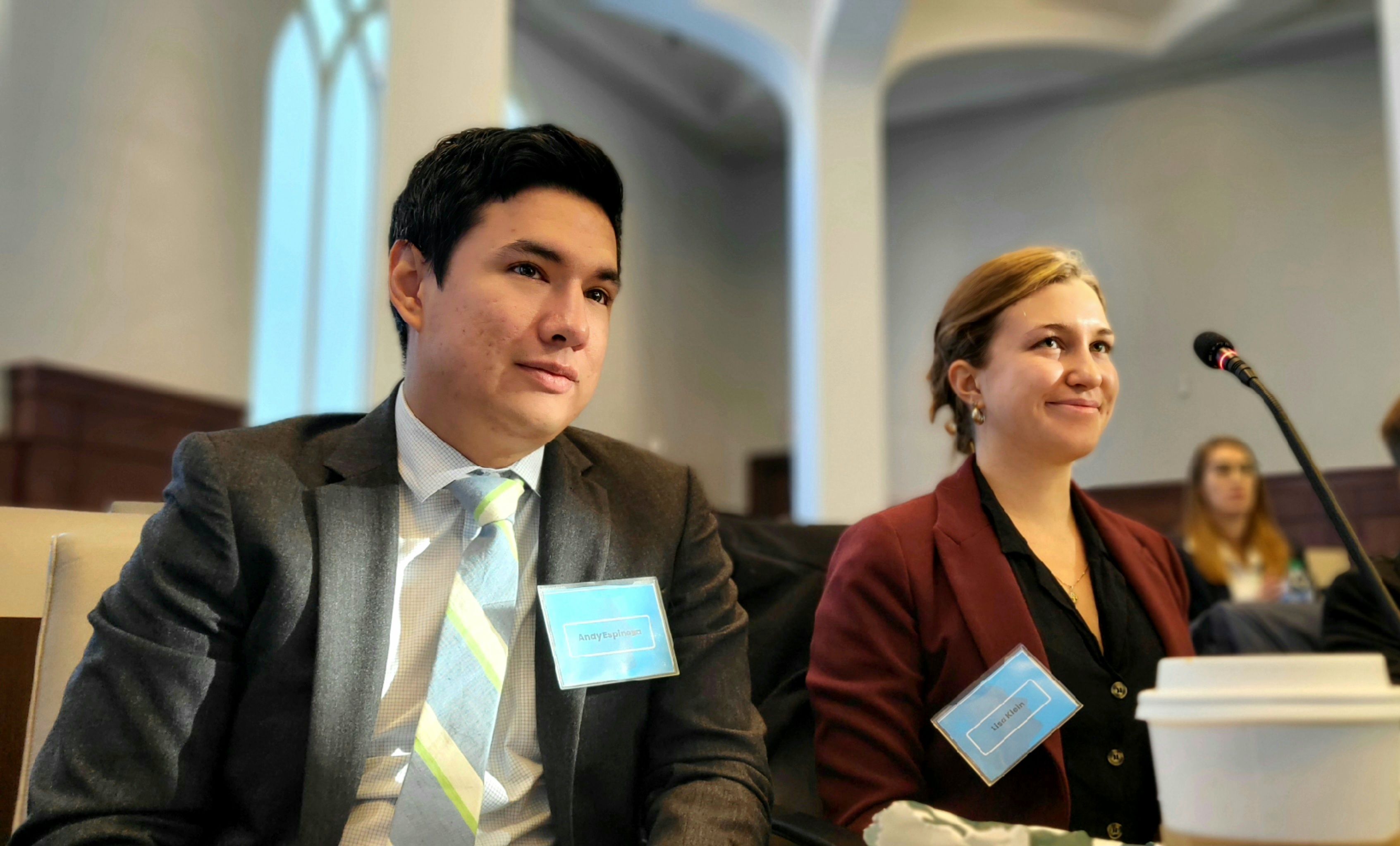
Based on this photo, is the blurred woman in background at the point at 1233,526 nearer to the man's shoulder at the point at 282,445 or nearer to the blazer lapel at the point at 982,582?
the blazer lapel at the point at 982,582

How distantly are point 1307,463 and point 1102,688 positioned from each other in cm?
47

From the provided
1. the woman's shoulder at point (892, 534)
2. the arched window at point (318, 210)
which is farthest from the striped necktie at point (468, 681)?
the arched window at point (318, 210)

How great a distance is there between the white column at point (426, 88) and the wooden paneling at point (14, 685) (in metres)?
2.29

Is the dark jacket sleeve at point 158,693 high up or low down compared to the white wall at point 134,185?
down

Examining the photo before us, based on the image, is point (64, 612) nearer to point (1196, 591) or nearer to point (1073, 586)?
point (1073, 586)

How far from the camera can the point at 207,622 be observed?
1104 mm

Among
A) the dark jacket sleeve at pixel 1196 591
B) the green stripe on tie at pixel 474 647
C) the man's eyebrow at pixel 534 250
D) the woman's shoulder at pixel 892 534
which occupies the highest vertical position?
the man's eyebrow at pixel 534 250

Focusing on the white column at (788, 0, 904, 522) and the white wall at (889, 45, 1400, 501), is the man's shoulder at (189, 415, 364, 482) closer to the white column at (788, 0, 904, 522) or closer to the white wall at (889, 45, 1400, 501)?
the white column at (788, 0, 904, 522)

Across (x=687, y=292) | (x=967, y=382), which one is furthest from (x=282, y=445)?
(x=687, y=292)

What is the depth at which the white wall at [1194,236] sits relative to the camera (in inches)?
277

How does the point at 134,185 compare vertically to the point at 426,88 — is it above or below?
above

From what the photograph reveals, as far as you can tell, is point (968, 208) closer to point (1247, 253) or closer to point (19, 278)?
point (1247, 253)

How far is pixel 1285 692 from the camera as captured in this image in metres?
0.74

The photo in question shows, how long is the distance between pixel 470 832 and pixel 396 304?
621mm
